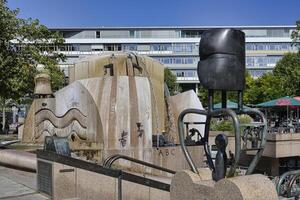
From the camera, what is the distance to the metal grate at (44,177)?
8547 millimetres

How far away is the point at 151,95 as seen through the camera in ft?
57.4

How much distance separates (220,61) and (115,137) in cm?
1161

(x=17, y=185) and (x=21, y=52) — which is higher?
(x=21, y=52)

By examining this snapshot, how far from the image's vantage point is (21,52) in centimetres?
2098

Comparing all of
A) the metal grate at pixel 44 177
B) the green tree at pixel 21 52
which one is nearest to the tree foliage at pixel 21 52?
the green tree at pixel 21 52

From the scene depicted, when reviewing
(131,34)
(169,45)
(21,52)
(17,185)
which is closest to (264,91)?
(169,45)

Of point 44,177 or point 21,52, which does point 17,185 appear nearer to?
point 44,177

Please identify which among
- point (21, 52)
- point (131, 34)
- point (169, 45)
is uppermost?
point (131, 34)

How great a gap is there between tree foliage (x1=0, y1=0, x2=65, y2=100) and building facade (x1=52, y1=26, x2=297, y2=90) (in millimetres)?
57318

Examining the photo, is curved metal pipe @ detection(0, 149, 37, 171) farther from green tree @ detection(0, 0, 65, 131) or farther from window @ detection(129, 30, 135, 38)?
window @ detection(129, 30, 135, 38)

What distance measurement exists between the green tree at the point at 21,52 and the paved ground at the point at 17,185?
23.9 feet

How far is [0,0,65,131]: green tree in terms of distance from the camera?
738 inches

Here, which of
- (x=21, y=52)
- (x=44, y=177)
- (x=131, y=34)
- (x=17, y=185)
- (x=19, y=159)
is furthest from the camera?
(x=131, y=34)

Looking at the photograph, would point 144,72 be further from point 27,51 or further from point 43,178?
point 43,178
